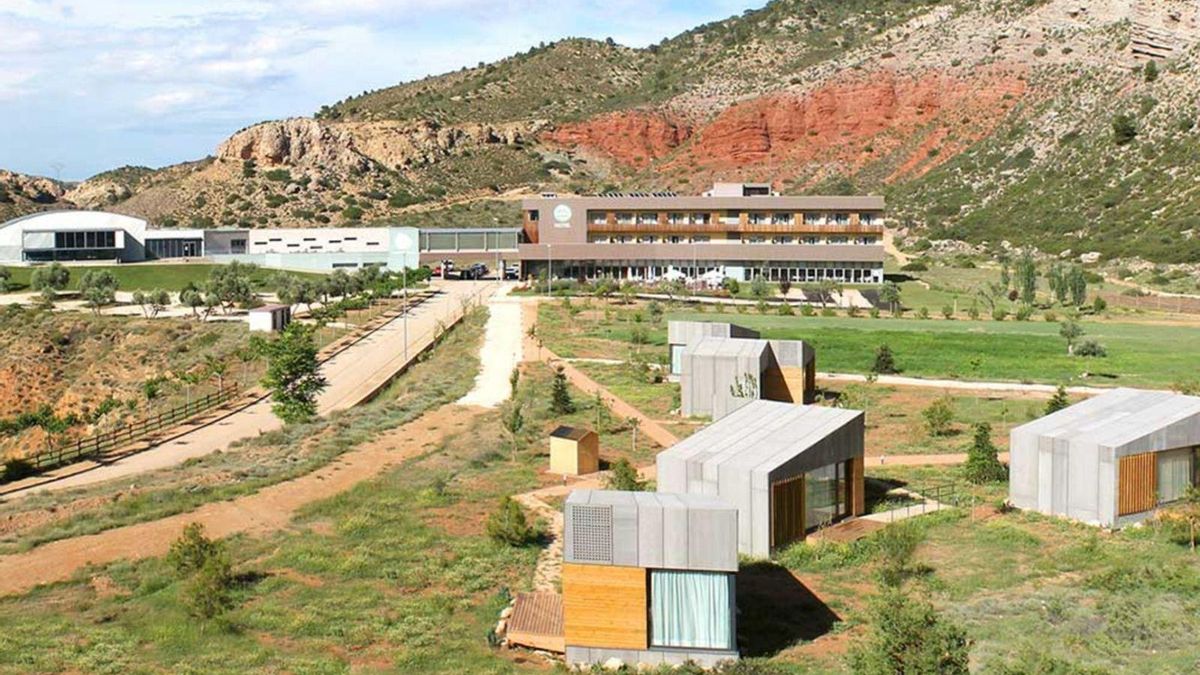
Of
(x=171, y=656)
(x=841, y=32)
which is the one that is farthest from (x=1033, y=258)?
(x=171, y=656)

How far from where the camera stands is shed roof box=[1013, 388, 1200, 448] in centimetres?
2922

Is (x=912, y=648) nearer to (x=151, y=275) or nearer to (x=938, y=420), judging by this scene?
(x=938, y=420)

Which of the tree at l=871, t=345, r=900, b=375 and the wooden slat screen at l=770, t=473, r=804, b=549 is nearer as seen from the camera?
the wooden slat screen at l=770, t=473, r=804, b=549

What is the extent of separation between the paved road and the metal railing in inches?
45.6

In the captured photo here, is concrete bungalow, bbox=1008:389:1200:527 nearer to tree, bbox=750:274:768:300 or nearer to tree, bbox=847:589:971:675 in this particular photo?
tree, bbox=847:589:971:675

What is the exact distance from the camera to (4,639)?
2123 centimetres

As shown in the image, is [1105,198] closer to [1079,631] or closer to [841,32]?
[841,32]

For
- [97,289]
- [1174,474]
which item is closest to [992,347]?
[1174,474]

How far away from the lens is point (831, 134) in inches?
6063

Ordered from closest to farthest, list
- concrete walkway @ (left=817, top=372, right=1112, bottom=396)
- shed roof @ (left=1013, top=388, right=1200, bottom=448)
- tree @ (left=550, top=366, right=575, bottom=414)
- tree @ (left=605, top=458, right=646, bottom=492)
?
shed roof @ (left=1013, top=388, right=1200, bottom=448) → tree @ (left=605, top=458, right=646, bottom=492) → tree @ (left=550, top=366, right=575, bottom=414) → concrete walkway @ (left=817, top=372, right=1112, bottom=396)

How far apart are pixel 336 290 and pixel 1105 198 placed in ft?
232

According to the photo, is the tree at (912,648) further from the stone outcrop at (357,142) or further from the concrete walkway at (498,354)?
the stone outcrop at (357,142)

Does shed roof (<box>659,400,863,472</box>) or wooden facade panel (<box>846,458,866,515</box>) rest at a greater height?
shed roof (<box>659,400,863,472</box>)

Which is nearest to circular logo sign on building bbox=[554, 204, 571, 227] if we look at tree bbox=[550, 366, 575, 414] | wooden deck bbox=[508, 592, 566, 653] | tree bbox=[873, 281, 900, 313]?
tree bbox=[873, 281, 900, 313]
